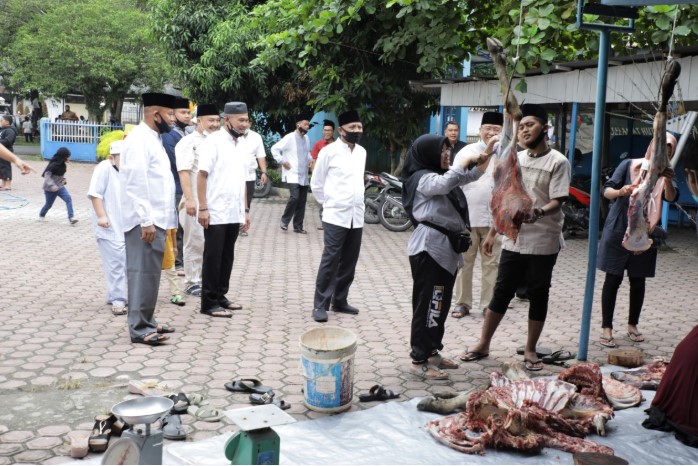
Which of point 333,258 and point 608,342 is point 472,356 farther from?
point 333,258

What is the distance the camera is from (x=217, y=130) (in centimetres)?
701

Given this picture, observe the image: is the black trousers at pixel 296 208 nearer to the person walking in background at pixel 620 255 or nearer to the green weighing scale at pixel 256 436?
the person walking in background at pixel 620 255

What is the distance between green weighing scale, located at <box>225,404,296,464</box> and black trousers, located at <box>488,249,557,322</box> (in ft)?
8.81

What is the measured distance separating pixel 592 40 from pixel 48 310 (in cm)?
729

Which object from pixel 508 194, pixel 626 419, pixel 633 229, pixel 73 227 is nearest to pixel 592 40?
pixel 633 229

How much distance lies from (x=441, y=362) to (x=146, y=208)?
2.46m

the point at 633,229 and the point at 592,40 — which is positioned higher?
the point at 592,40

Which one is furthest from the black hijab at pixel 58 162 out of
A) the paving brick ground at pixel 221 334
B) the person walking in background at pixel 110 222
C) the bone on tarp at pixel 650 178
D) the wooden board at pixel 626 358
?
the wooden board at pixel 626 358

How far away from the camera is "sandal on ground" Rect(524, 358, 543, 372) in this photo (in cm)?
552

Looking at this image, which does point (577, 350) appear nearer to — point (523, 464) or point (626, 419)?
point (626, 419)

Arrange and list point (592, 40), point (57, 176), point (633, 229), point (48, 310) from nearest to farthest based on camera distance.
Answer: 1. point (633, 229)
2. point (48, 310)
3. point (592, 40)
4. point (57, 176)

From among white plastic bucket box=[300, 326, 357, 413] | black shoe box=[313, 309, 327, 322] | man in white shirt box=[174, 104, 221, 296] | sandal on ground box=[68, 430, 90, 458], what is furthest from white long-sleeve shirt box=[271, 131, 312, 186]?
sandal on ground box=[68, 430, 90, 458]

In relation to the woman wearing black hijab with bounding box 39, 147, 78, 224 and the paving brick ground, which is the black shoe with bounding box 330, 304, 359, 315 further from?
the woman wearing black hijab with bounding box 39, 147, 78, 224

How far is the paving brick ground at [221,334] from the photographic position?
15.3ft
